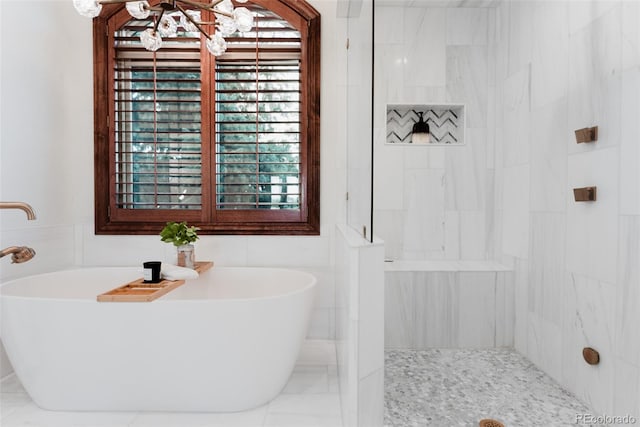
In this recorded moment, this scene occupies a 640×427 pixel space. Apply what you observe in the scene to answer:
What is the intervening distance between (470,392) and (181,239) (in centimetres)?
184

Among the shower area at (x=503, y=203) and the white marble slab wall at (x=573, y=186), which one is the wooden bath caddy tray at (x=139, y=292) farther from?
the white marble slab wall at (x=573, y=186)

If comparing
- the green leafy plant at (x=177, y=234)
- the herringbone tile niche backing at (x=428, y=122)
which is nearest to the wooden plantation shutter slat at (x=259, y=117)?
the green leafy plant at (x=177, y=234)

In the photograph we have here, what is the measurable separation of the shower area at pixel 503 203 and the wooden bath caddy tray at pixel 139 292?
3.15ft

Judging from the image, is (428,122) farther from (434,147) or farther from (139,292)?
(139,292)

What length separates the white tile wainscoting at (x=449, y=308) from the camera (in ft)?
9.02

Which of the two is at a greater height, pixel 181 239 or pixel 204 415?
pixel 181 239

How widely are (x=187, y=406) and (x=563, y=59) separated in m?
2.64

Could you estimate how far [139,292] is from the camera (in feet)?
5.98

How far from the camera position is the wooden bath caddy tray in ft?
5.69

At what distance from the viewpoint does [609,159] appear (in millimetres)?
1830

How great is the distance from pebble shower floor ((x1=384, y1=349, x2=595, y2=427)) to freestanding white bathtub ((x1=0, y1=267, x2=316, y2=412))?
0.67 metres

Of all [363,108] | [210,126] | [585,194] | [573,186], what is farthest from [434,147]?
[210,126]

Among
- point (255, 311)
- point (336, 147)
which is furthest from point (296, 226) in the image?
point (255, 311)

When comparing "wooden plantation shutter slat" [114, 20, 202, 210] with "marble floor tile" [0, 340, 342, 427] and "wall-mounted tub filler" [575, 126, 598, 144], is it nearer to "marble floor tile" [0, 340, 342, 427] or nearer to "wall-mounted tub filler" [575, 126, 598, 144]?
"marble floor tile" [0, 340, 342, 427]
